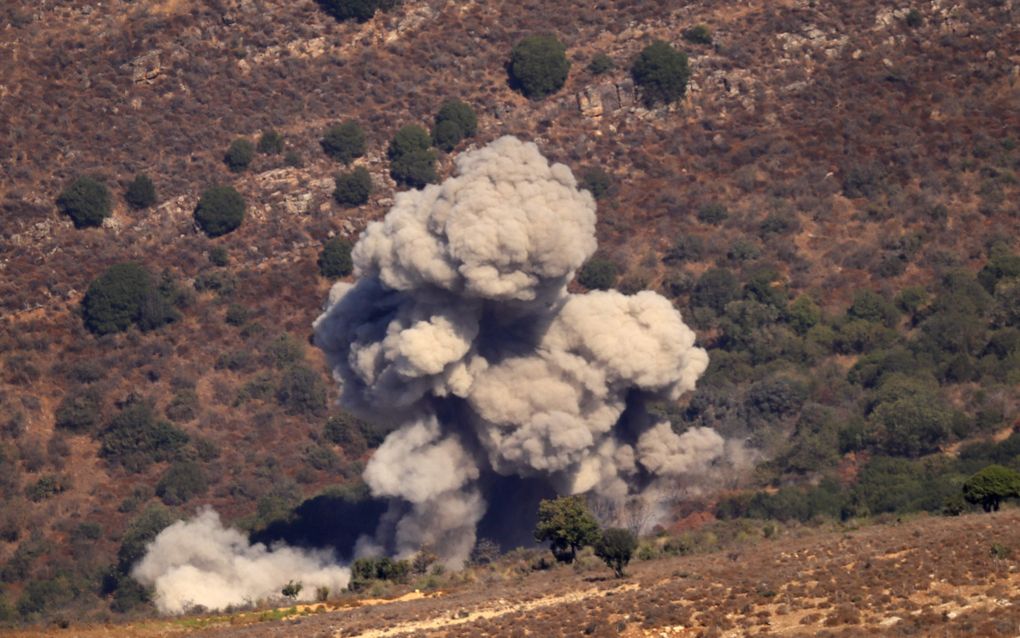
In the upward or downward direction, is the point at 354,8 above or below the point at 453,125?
above

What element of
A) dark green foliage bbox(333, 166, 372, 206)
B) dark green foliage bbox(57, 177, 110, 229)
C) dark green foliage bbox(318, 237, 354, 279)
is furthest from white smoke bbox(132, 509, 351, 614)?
dark green foliage bbox(333, 166, 372, 206)

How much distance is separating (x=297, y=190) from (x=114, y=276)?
15498 mm

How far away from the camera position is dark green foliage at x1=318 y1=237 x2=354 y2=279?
5059 inches

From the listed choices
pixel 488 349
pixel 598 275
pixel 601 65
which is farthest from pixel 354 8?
pixel 488 349

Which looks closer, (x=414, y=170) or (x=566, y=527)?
(x=566, y=527)

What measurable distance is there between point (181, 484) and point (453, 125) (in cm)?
3784

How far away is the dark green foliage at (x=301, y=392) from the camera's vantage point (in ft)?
392

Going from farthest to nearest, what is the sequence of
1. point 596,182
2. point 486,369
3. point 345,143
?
point 345,143 → point 596,182 → point 486,369

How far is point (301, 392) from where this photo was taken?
12000 cm

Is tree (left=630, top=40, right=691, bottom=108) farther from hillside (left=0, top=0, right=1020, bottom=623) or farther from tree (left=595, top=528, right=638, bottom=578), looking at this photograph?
tree (left=595, top=528, right=638, bottom=578)

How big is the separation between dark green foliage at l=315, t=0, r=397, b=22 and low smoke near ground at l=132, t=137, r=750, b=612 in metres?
57.4

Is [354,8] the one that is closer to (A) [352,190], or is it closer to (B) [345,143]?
(B) [345,143]

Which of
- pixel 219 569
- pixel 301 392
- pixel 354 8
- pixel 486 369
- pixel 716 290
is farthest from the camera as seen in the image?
pixel 354 8

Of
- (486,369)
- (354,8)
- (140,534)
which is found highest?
(354,8)
